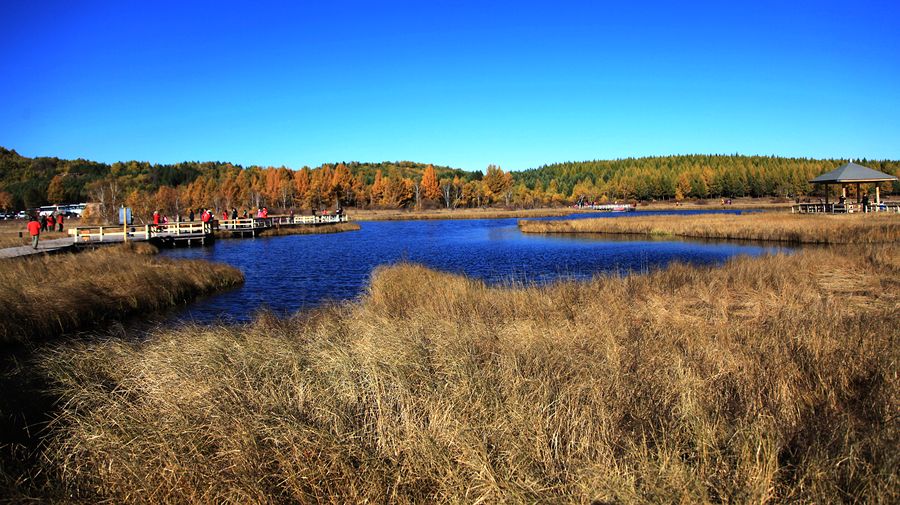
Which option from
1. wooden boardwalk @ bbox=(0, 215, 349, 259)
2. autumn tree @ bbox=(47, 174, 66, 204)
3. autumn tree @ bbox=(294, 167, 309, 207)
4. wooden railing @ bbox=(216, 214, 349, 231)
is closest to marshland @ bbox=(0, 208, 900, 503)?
wooden boardwalk @ bbox=(0, 215, 349, 259)

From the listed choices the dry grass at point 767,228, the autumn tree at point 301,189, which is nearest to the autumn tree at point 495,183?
the autumn tree at point 301,189

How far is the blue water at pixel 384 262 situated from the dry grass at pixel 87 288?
0.95 meters

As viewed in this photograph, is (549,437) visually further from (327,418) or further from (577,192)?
(577,192)

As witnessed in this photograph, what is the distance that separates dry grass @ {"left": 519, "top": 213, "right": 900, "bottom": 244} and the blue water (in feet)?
8.63

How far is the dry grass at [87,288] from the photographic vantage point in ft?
37.0

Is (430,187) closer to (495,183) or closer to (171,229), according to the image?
(495,183)

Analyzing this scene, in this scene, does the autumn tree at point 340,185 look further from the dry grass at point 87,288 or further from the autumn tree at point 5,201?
Answer: the dry grass at point 87,288

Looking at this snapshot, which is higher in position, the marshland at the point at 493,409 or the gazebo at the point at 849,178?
the gazebo at the point at 849,178

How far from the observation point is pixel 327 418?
4.33 meters

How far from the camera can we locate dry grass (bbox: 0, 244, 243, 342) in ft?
37.0

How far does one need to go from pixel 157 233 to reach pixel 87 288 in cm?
2713

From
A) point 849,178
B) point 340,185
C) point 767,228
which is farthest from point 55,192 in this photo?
point 849,178

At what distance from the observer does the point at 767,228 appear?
31.4 m

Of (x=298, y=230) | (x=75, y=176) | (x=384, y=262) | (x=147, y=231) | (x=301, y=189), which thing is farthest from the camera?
(x=75, y=176)
